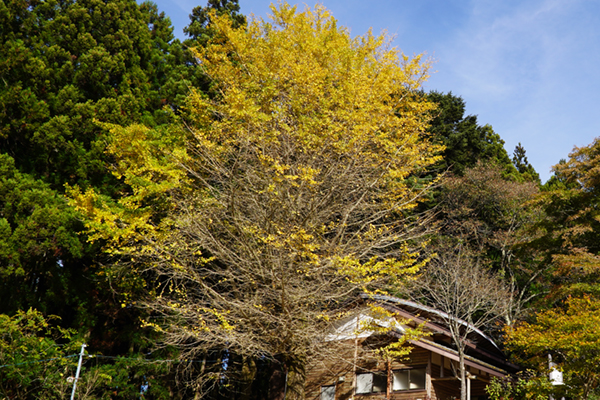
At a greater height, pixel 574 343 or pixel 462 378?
pixel 574 343

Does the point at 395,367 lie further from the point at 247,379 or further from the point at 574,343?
the point at 574,343

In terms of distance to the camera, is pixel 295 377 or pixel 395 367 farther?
pixel 395 367

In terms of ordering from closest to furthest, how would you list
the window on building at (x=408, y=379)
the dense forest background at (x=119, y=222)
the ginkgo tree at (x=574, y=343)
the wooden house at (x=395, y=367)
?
the ginkgo tree at (x=574, y=343), the dense forest background at (x=119, y=222), the wooden house at (x=395, y=367), the window on building at (x=408, y=379)

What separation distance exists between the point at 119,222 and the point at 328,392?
283 inches

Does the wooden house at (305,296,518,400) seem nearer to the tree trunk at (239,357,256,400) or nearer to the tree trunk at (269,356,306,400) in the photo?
the tree trunk at (269,356,306,400)

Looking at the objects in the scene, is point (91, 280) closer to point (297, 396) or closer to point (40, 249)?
point (40, 249)

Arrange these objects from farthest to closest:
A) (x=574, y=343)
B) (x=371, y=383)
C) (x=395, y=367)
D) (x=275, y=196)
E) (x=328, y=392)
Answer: (x=328, y=392) < (x=371, y=383) < (x=395, y=367) < (x=275, y=196) < (x=574, y=343)

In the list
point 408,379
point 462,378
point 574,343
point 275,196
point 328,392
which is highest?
point 275,196

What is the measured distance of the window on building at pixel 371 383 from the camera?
11953 millimetres

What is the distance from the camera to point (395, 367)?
1180 centimetres

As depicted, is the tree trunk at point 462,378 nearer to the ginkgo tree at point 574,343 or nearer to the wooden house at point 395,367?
the wooden house at point 395,367

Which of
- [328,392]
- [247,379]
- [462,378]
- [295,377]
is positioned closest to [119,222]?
[247,379]

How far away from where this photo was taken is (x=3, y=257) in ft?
34.9

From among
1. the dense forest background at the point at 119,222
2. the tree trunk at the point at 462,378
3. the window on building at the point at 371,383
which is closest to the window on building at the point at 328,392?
the window on building at the point at 371,383
